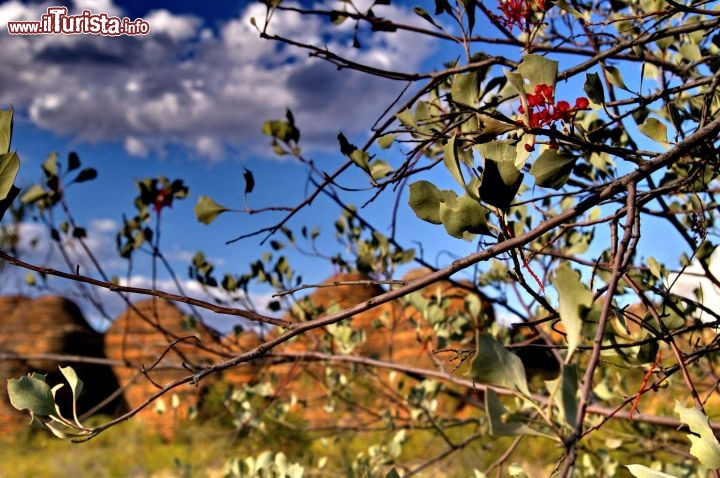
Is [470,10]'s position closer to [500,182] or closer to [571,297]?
[500,182]

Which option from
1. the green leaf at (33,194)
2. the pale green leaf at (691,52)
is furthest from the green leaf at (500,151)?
the green leaf at (33,194)

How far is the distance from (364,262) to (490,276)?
0.85 m

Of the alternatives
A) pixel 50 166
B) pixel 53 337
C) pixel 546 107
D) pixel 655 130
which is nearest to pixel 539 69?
pixel 546 107

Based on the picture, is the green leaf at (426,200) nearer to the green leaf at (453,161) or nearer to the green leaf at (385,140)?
the green leaf at (453,161)

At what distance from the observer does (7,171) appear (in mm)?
654

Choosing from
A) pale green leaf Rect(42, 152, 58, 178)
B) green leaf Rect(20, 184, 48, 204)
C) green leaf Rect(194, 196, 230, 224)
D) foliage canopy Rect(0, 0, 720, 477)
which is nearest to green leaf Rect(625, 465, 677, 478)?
foliage canopy Rect(0, 0, 720, 477)

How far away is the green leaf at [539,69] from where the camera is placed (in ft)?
2.29

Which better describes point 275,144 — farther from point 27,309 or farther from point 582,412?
point 27,309

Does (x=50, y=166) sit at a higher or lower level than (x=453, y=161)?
higher

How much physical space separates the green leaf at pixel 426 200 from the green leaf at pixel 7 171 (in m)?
0.37

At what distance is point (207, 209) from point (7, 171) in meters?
0.66

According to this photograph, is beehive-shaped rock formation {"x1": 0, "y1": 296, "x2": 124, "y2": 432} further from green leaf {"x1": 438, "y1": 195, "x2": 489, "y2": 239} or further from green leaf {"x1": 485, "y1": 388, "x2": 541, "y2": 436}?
green leaf {"x1": 485, "y1": 388, "x2": 541, "y2": 436}

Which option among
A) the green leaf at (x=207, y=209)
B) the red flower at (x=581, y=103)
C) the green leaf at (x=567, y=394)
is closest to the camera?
the green leaf at (x=567, y=394)

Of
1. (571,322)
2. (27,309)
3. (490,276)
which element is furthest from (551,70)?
(27,309)
